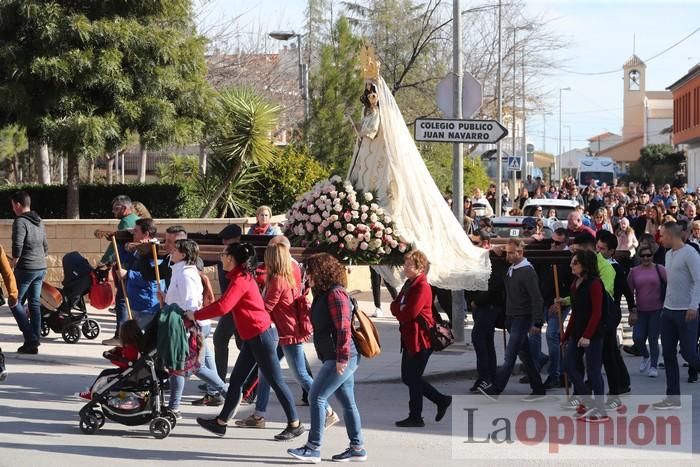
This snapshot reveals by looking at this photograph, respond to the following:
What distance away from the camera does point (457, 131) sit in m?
14.1

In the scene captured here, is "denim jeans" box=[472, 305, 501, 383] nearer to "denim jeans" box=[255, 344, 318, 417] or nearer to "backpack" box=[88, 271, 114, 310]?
"denim jeans" box=[255, 344, 318, 417]

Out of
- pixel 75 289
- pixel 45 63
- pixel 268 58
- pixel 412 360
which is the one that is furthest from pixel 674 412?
pixel 268 58

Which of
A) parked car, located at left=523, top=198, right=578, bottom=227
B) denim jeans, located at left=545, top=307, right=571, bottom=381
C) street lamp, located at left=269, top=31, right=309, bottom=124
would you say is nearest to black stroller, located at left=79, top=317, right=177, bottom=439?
denim jeans, located at left=545, top=307, right=571, bottom=381

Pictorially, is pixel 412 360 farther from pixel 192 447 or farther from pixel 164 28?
pixel 164 28

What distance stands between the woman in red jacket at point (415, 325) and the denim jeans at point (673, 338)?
2.49 m

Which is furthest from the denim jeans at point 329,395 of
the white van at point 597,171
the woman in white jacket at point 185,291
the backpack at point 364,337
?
the white van at point 597,171

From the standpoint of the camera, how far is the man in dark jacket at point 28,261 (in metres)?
13.4

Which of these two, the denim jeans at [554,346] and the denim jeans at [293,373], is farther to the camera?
the denim jeans at [554,346]

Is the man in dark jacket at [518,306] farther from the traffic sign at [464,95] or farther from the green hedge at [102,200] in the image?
the green hedge at [102,200]

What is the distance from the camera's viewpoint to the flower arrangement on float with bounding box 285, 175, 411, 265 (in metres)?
14.3

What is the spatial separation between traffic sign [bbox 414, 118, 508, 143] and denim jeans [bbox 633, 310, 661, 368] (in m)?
2.90

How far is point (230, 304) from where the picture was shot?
9.09 m
